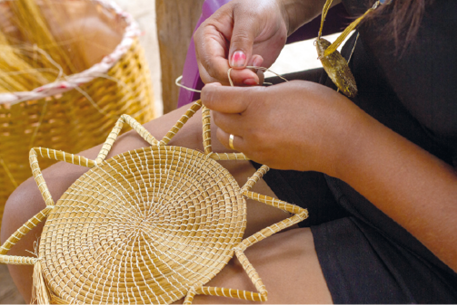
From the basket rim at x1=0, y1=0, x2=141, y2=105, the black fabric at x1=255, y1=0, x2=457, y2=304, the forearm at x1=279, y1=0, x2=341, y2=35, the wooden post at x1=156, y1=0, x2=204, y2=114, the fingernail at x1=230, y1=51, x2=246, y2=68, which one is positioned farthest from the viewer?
the wooden post at x1=156, y1=0, x2=204, y2=114

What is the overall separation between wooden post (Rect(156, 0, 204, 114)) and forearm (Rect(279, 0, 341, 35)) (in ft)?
1.69

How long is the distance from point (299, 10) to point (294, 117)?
0.35 meters

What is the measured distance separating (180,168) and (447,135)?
387 millimetres

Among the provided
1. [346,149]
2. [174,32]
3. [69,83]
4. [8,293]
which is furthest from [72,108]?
[346,149]

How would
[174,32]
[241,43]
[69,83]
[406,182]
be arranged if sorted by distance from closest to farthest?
[406,182], [241,43], [69,83], [174,32]

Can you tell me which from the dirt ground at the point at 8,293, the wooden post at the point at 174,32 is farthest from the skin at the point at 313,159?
the dirt ground at the point at 8,293

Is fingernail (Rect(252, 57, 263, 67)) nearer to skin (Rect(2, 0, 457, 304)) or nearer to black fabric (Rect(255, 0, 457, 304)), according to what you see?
skin (Rect(2, 0, 457, 304))

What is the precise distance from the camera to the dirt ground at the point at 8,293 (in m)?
1.00

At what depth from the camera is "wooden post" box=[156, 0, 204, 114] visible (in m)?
Answer: 1.18

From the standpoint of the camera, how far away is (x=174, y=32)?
124 centimetres

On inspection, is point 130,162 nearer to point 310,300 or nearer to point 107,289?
point 107,289

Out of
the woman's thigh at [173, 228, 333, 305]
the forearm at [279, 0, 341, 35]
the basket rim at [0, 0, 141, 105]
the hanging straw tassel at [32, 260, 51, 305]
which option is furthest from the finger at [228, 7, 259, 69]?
the basket rim at [0, 0, 141, 105]

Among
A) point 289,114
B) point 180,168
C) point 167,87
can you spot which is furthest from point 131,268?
point 167,87

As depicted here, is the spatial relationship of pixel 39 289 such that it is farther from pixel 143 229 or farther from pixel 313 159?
pixel 313 159
